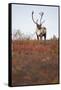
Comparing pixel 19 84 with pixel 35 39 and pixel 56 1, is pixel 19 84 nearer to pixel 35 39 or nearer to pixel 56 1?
pixel 35 39

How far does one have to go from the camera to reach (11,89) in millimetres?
1864

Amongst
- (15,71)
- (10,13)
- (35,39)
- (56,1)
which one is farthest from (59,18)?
(15,71)

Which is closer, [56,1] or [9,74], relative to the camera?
[9,74]

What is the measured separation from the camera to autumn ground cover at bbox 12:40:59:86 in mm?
1876

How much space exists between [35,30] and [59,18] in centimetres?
22

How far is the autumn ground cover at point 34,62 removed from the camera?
1876mm

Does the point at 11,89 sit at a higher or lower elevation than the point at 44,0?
lower

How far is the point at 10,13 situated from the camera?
1870mm

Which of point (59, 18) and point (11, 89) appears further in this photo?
point (59, 18)

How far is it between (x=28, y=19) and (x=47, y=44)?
24cm

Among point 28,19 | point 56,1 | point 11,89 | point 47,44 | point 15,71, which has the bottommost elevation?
point 11,89

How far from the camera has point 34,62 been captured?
1918 millimetres

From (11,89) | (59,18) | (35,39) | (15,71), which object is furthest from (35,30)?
(11,89)

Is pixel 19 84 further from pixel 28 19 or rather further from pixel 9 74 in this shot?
pixel 28 19
